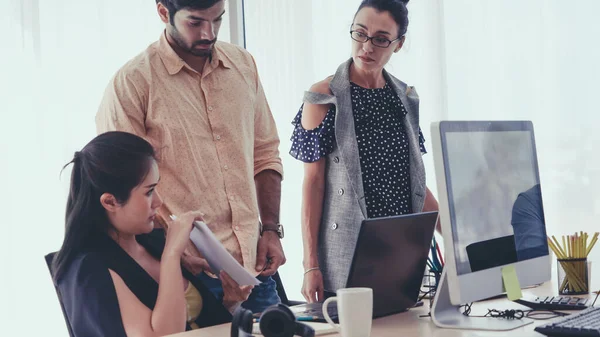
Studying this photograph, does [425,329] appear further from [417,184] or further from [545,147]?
[545,147]

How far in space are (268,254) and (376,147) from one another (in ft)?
1.58

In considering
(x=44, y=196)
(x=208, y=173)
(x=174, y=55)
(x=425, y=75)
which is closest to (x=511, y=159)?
(x=208, y=173)

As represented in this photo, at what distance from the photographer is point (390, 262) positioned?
5.84 ft

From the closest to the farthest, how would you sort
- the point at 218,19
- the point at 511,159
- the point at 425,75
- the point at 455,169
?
the point at 455,169 < the point at 511,159 < the point at 218,19 < the point at 425,75

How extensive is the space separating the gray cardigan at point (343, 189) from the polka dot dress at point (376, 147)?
0.03 meters

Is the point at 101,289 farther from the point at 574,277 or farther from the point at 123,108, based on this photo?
the point at 574,277

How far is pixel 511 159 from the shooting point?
5.80ft

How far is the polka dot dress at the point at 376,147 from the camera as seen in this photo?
7.84 ft

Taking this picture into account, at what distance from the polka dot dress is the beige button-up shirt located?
8.1 inches

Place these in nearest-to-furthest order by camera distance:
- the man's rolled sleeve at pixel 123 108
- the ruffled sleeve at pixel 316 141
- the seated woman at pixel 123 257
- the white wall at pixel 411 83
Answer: the seated woman at pixel 123 257 < the man's rolled sleeve at pixel 123 108 < the ruffled sleeve at pixel 316 141 < the white wall at pixel 411 83

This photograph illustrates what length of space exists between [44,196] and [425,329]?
235cm

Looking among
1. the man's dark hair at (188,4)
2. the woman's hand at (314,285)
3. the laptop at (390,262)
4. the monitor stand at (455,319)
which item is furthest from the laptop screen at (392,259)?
the man's dark hair at (188,4)

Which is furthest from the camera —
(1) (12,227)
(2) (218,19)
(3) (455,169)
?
(1) (12,227)

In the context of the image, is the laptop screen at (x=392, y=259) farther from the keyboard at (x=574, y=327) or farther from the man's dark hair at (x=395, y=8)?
the man's dark hair at (x=395, y=8)
